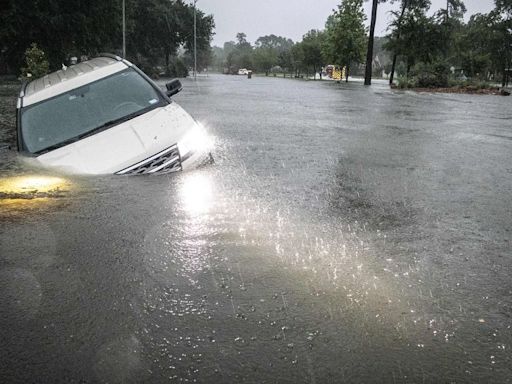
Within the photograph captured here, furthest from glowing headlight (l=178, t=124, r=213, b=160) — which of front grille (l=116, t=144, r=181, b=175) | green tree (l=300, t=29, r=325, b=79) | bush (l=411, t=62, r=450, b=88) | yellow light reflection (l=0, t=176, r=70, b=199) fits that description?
green tree (l=300, t=29, r=325, b=79)

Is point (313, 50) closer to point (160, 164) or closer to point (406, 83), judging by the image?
→ point (406, 83)

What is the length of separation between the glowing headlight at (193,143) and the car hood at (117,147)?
8 cm

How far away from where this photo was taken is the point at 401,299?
9.56ft

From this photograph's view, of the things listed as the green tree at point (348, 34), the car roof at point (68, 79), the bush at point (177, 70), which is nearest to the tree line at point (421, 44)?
the green tree at point (348, 34)

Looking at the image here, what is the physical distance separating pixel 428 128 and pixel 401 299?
9.61 meters

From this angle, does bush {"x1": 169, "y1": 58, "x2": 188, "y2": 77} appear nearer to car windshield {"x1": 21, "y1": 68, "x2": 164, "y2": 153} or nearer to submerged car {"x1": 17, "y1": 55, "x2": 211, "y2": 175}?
submerged car {"x1": 17, "y1": 55, "x2": 211, "y2": 175}

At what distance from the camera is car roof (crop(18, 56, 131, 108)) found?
6285mm

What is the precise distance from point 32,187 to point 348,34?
162 feet

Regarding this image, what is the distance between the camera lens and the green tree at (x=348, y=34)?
49781mm

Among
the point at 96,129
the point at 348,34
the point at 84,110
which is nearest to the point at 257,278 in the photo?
the point at 96,129

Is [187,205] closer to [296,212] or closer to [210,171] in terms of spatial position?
[296,212]

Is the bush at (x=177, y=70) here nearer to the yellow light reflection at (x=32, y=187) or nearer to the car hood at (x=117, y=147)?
the car hood at (x=117, y=147)

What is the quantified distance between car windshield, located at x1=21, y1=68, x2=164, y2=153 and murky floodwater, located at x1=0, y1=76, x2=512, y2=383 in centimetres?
51

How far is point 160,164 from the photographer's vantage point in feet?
18.4
